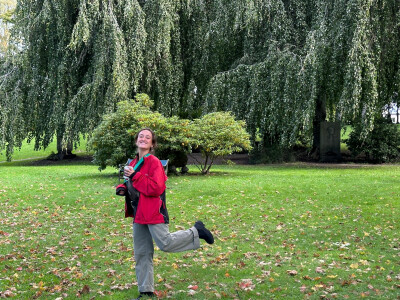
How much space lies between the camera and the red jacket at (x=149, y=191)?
404 centimetres

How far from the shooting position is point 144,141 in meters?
4.23

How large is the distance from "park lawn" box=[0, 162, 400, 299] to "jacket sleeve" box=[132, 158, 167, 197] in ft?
3.80

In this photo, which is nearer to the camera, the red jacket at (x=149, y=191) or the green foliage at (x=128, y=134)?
the red jacket at (x=149, y=191)

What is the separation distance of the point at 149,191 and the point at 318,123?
15362 mm

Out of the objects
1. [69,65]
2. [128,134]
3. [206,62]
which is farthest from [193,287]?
[69,65]

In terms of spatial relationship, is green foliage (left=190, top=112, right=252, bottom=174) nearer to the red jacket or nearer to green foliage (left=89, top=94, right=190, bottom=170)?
green foliage (left=89, top=94, right=190, bottom=170)

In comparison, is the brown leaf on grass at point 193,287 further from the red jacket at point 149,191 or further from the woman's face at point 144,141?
the woman's face at point 144,141

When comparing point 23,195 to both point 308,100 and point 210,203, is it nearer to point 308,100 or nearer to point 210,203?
point 210,203

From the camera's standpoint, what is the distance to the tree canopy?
14.6 meters

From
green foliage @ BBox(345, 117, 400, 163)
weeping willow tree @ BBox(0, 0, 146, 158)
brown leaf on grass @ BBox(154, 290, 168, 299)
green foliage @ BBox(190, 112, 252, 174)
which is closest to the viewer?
brown leaf on grass @ BBox(154, 290, 168, 299)

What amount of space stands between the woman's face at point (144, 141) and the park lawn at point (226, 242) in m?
1.45

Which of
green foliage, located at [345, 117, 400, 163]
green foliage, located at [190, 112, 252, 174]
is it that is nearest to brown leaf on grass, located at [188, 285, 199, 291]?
green foliage, located at [190, 112, 252, 174]

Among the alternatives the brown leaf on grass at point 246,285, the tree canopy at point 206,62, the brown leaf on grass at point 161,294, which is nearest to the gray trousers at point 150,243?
the brown leaf on grass at point 161,294

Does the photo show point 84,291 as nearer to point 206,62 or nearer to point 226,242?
point 226,242
